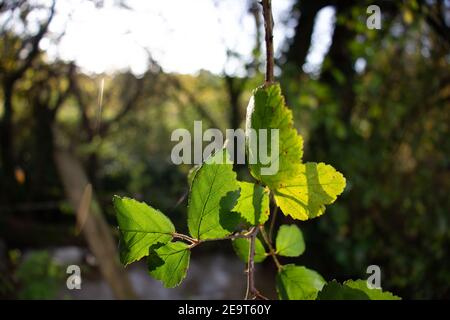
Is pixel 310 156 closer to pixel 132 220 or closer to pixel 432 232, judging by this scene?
pixel 432 232

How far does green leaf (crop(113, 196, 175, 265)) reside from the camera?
362 mm

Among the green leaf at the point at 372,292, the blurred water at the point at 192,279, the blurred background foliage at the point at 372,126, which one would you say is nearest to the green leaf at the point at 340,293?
the green leaf at the point at 372,292

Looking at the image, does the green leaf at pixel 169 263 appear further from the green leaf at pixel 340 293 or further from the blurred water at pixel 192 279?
the blurred water at pixel 192 279

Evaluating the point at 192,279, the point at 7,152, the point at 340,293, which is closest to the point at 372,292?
the point at 340,293

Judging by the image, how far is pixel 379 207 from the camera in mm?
2771

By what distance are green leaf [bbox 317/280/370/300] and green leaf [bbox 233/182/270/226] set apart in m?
0.08

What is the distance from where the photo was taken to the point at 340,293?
1.07 feet

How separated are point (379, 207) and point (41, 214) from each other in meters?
3.71

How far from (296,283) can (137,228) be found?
17 centimetres

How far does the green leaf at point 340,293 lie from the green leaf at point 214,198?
92 millimetres

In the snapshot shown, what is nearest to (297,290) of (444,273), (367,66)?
(444,273)

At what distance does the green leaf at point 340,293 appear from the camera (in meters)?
0.32
